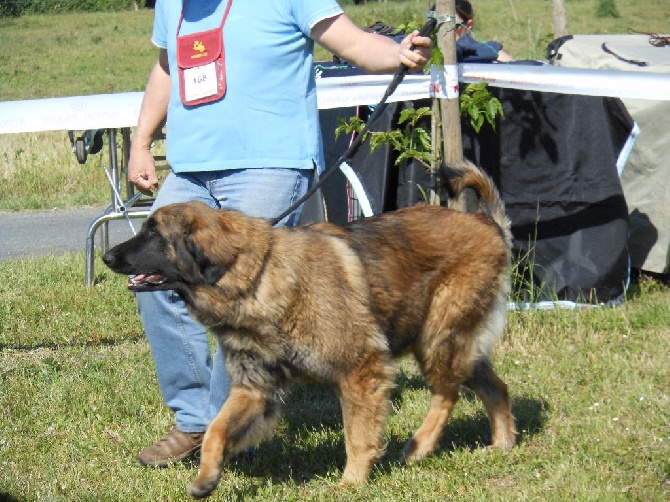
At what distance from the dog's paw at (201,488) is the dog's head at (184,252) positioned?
2.33 feet

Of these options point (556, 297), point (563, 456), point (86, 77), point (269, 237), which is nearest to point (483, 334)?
point (563, 456)

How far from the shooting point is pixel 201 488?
11.5 ft

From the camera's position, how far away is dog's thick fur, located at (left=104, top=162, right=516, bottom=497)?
11.5 feet

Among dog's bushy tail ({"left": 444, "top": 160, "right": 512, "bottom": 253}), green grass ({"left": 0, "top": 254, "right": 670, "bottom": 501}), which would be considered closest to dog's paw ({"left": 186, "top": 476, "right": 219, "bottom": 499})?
green grass ({"left": 0, "top": 254, "right": 670, "bottom": 501})

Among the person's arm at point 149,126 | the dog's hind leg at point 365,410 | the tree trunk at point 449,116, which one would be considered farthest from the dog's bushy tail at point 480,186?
the person's arm at point 149,126

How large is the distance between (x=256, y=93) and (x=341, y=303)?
37.3 inches

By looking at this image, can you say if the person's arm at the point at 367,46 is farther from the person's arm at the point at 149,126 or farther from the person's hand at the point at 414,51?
the person's arm at the point at 149,126

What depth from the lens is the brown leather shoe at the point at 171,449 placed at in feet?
13.7

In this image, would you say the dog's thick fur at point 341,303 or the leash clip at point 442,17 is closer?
the dog's thick fur at point 341,303

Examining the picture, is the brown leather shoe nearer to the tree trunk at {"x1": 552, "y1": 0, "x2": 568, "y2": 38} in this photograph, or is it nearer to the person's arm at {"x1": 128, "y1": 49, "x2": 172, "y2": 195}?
the person's arm at {"x1": 128, "y1": 49, "x2": 172, "y2": 195}

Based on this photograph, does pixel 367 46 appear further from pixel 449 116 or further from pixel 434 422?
pixel 434 422

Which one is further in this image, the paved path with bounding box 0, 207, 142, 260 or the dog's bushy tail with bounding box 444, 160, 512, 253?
the paved path with bounding box 0, 207, 142, 260

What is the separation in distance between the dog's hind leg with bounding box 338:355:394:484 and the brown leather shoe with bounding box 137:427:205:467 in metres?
0.78

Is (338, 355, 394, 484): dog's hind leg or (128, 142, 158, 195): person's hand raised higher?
(128, 142, 158, 195): person's hand
